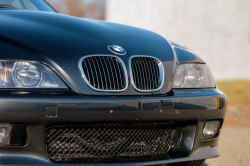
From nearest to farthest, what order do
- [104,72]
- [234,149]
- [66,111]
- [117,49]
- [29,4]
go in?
[66,111] → [104,72] → [117,49] → [29,4] → [234,149]

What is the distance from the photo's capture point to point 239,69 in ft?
45.1

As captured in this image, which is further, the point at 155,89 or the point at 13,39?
the point at 155,89

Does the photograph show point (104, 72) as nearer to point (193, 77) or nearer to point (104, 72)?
point (104, 72)

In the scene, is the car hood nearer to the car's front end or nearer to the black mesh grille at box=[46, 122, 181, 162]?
the car's front end

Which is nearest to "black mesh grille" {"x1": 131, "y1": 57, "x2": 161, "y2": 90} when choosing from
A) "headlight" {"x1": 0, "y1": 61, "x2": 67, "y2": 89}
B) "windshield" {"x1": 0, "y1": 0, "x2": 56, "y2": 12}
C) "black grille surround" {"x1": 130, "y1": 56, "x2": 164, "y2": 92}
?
"black grille surround" {"x1": 130, "y1": 56, "x2": 164, "y2": 92}

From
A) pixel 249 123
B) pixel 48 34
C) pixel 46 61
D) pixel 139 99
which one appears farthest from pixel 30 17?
pixel 249 123

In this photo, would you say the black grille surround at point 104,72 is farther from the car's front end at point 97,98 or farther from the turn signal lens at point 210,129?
the turn signal lens at point 210,129

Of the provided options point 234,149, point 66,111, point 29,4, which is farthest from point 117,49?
point 234,149

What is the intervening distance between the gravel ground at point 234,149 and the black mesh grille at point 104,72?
6.28 feet

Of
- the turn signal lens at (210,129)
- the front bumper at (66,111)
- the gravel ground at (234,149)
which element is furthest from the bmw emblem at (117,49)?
the gravel ground at (234,149)

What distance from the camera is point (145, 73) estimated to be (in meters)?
2.25

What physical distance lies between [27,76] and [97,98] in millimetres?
418

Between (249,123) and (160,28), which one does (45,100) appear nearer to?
(249,123)

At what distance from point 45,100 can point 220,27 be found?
1284 centimetres
